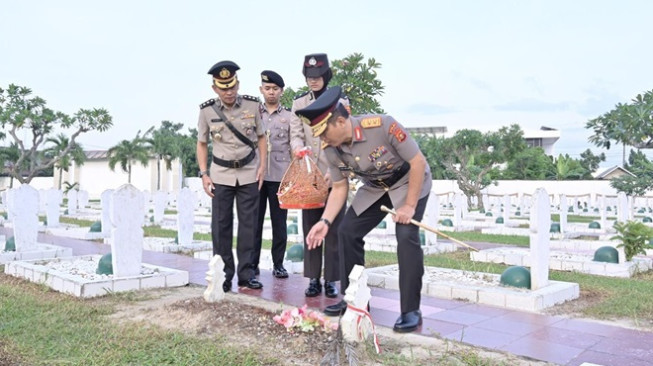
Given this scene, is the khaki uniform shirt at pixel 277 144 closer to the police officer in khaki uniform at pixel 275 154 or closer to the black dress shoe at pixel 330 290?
the police officer in khaki uniform at pixel 275 154

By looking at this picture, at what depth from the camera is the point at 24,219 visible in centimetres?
760

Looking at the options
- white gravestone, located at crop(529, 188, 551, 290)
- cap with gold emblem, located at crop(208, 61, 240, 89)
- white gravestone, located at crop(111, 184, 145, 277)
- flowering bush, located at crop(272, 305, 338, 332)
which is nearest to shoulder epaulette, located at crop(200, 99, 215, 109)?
cap with gold emblem, located at crop(208, 61, 240, 89)

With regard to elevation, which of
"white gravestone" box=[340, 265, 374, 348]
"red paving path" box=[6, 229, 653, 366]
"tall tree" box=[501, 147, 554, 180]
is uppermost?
"tall tree" box=[501, 147, 554, 180]

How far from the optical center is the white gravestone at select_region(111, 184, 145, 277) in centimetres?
536

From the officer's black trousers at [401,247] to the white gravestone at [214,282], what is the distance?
1044mm

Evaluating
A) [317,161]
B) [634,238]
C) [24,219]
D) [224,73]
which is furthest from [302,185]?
[634,238]

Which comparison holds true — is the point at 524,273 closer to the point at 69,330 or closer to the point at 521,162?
the point at 69,330

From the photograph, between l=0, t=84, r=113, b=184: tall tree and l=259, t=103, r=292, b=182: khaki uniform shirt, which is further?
l=0, t=84, r=113, b=184: tall tree

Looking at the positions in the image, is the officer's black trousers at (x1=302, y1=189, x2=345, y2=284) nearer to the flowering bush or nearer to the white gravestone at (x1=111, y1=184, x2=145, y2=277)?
the flowering bush

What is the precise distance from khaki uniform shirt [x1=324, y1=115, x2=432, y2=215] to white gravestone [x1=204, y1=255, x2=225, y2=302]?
1.36 m

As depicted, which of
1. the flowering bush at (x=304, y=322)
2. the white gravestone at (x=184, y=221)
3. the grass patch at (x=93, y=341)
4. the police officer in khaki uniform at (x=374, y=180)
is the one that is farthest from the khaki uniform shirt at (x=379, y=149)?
the white gravestone at (x=184, y=221)

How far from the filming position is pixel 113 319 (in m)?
4.15

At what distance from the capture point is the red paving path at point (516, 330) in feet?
10.8

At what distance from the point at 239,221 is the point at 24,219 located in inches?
158
